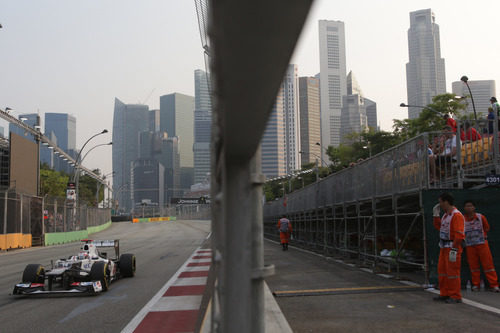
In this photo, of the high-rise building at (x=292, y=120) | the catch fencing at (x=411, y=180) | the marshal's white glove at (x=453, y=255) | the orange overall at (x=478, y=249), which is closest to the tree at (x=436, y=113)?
the high-rise building at (x=292, y=120)

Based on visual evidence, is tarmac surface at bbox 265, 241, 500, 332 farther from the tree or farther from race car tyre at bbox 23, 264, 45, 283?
the tree

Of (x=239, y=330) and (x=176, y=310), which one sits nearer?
(x=239, y=330)

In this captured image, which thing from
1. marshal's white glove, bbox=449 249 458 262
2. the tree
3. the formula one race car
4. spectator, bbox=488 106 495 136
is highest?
the tree

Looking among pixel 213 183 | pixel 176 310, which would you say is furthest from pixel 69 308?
pixel 213 183

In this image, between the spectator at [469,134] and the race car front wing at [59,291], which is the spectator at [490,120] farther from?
the race car front wing at [59,291]

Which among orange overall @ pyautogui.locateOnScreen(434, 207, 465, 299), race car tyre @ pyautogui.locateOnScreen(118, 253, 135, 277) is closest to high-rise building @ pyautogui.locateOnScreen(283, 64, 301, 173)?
orange overall @ pyautogui.locateOnScreen(434, 207, 465, 299)

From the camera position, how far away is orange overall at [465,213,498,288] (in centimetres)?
815

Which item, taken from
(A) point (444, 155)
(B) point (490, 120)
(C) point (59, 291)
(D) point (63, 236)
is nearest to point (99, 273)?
(C) point (59, 291)

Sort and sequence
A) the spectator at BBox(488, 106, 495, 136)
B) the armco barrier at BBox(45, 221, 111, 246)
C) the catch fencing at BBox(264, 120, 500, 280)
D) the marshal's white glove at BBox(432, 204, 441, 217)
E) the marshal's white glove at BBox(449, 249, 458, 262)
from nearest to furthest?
1. the marshal's white glove at BBox(449, 249, 458, 262)
2. the marshal's white glove at BBox(432, 204, 441, 217)
3. the catch fencing at BBox(264, 120, 500, 280)
4. the spectator at BBox(488, 106, 495, 136)
5. the armco barrier at BBox(45, 221, 111, 246)

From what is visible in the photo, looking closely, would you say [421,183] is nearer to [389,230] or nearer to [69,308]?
[389,230]

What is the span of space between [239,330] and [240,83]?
1114mm

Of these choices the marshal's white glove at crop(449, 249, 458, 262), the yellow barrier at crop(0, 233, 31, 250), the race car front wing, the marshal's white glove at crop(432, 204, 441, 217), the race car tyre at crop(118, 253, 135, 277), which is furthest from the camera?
the yellow barrier at crop(0, 233, 31, 250)

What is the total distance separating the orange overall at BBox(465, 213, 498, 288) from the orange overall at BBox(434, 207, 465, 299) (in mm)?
1016

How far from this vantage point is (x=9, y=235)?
27.7 metres
